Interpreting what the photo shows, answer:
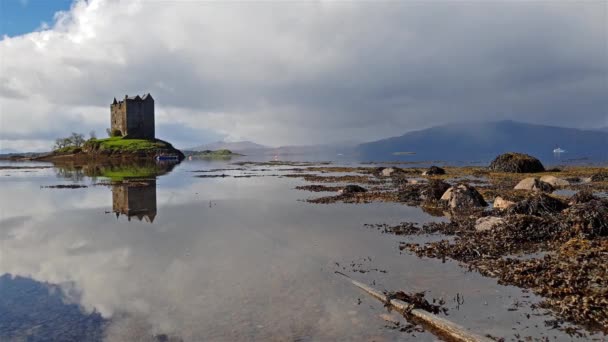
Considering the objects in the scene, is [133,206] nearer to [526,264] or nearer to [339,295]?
[339,295]

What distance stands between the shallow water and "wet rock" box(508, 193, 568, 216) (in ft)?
14.5

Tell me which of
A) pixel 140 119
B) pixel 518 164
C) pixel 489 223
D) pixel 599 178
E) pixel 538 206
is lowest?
pixel 489 223

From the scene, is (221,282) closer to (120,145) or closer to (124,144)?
(120,145)

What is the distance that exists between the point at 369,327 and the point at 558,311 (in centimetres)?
352

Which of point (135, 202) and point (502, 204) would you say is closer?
point (502, 204)

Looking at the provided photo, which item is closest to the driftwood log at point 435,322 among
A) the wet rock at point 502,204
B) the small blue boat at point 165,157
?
the wet rock at point 502,204

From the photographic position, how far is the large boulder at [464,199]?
807 inches

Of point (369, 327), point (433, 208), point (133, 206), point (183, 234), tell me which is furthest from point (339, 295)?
point (133, 206)

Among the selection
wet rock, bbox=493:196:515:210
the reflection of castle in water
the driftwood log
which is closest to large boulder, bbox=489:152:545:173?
wet rock, bbox=493:196:515:210

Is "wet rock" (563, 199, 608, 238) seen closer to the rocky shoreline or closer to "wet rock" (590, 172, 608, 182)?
the rocky shoreline

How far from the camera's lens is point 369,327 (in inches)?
273

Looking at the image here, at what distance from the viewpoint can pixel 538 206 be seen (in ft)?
55.8

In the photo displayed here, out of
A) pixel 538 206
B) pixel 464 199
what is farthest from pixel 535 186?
pixel 538 206

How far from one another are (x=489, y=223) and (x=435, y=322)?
8.42m
